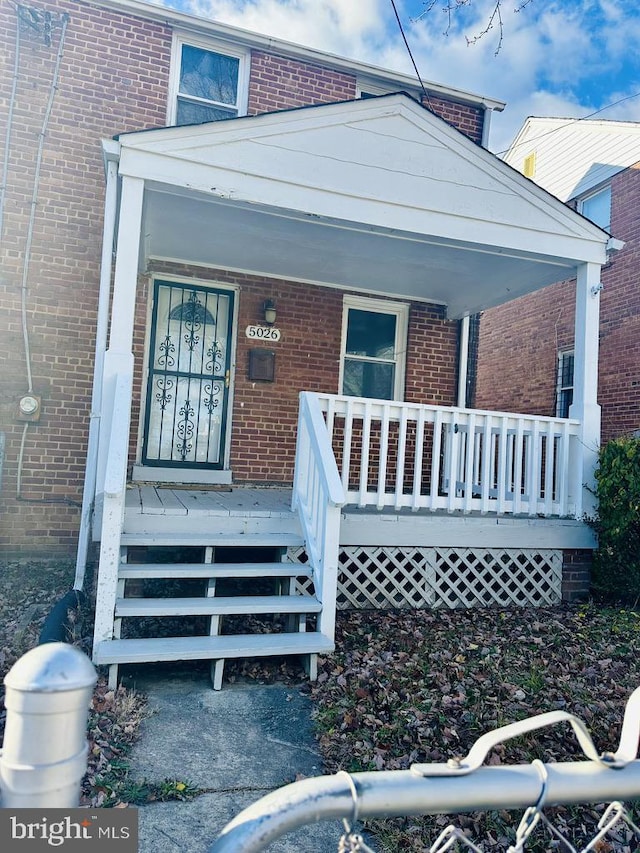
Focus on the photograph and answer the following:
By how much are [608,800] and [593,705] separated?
2732mm

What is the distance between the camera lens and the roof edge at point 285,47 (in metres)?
6.86

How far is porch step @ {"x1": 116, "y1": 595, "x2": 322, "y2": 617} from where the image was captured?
369 cm

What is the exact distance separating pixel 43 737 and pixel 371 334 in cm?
731

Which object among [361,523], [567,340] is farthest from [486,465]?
[567,340]

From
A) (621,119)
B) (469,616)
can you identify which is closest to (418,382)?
(469,616)

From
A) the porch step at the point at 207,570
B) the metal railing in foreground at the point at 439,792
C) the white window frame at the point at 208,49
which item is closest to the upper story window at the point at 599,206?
the white window frame at the point at 208,49

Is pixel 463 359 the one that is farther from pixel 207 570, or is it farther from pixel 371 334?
pixel 207 570

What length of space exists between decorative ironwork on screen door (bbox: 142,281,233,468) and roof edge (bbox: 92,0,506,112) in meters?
2.99

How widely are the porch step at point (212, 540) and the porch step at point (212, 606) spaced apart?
43cm

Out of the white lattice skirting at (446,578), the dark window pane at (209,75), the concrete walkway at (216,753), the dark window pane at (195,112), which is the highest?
the dark window pane at (209,75)

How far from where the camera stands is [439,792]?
94cm

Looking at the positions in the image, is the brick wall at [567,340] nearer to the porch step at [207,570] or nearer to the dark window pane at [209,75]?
the dark window pane at [209,75]

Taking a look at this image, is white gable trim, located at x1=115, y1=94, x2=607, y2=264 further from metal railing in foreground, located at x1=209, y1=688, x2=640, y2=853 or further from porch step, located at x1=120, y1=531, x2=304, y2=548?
metal railing in foreground, located at x1=209, y1=688, x2=640, y2=853

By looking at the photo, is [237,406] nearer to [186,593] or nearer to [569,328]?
[186,593]
